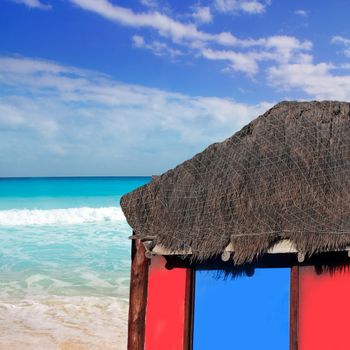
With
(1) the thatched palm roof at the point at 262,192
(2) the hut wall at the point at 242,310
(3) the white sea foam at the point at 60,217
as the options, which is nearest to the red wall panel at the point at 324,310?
(2) the hut wall at the point at 242,310

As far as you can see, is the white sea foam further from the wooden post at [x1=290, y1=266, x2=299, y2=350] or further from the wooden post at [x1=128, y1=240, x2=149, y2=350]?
the wooden post at [x1=290, y1=266, x2=299, y2=350]

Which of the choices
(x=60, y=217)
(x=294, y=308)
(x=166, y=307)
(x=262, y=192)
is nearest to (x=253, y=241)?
(x=262, y=192)

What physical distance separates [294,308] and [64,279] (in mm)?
14139

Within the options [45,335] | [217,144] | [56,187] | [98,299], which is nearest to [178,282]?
[217,144]

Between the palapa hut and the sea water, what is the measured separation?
5712 millimetres

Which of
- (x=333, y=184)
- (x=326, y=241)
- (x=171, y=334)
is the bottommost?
(x=171, y=334)

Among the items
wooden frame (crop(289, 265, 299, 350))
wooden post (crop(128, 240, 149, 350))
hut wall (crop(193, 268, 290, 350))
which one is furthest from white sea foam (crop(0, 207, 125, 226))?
wooden frame (crop(289, 265, 299, 350))

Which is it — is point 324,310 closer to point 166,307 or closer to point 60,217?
point 166,307

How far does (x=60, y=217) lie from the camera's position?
40875mm

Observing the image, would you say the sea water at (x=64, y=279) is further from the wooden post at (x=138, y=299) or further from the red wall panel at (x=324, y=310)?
the red wall panel at (x=324, y=310)

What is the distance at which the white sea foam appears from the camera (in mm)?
38406

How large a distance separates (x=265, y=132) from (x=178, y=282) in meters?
2.08

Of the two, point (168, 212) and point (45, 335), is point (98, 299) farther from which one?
point (168, 212)

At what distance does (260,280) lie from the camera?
250 inches
